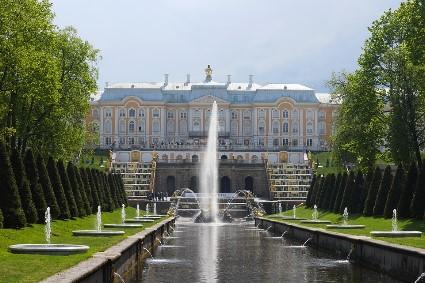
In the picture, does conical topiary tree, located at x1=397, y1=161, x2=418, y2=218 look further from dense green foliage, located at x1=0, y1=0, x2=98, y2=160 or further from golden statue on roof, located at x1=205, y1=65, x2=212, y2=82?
golden statue on roof, located at x1=205, y1=65, x2=212, y2=82

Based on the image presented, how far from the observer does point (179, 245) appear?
1121 inches

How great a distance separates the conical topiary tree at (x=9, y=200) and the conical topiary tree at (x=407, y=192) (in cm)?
1504

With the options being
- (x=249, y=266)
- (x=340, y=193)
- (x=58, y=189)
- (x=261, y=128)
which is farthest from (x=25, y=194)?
(x=261, y=128)

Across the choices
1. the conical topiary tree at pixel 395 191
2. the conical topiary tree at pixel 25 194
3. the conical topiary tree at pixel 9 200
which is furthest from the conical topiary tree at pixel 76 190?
the conical topiary tree at pixel 395 191

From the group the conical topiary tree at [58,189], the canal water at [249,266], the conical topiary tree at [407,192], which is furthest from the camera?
the conical topiary tree at [407,192]

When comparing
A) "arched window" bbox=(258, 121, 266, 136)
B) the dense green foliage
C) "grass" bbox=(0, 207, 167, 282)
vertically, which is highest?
"arched window" bbox=(258, 121, 266, 136)

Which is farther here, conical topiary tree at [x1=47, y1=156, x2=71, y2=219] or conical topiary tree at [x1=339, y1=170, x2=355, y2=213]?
conical topiary tree at [x1=339, y1=170, x2=355, y2=213]

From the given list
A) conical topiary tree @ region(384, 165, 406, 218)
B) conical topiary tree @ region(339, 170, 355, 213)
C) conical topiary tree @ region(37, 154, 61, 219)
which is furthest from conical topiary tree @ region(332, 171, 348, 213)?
conical topiary tree @ region(37, 154, 61, 219)

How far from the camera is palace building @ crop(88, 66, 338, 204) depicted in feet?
381

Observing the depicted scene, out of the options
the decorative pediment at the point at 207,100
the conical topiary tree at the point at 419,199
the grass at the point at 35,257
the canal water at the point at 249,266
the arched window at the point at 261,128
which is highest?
the decorative pediment at the point at 207,100

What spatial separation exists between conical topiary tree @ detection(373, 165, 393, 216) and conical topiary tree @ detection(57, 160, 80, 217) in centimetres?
1241

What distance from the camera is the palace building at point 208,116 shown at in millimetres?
116250

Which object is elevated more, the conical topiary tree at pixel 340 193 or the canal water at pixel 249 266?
the conical topiary tree at pixel 340 193

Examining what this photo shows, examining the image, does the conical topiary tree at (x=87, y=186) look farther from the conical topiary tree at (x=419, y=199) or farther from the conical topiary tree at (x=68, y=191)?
the conical topiary tree at (x=419, y=199)
